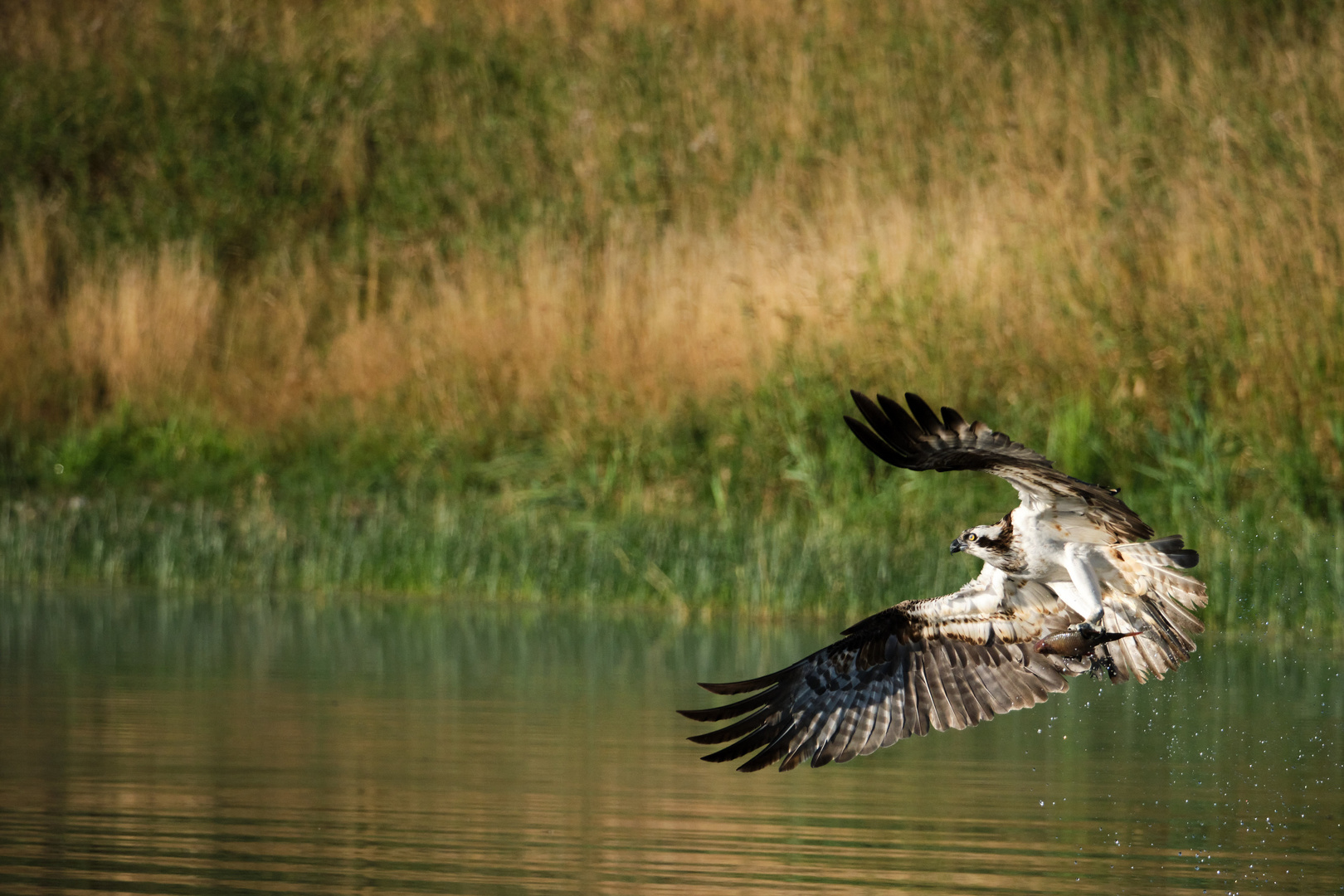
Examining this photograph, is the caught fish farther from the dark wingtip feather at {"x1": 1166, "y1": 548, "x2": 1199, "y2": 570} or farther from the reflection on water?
the reflection on water

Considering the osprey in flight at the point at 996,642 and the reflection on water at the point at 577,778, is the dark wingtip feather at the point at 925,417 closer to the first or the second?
the osprey in flight at the point at 996,642

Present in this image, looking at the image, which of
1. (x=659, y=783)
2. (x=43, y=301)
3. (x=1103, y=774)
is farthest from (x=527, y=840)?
(x=43, y=301)

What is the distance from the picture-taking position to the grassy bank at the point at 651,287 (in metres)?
11.4

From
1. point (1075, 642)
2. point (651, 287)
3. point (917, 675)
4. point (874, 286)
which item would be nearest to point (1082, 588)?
point (1075, 642)

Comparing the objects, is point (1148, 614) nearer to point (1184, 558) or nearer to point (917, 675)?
point (1184, 558)

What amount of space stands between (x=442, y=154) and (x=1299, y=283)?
839cm

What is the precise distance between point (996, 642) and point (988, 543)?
0.37m

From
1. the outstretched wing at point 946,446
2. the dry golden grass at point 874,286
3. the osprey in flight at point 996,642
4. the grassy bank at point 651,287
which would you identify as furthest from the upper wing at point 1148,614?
the dry golden grass at point 874,286

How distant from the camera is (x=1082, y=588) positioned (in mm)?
6121

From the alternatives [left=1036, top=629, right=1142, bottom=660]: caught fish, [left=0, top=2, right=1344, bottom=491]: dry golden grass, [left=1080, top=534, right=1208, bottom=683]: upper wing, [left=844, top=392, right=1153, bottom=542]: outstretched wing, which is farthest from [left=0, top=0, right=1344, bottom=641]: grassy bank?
[left=844, top=392, right=1153, bottom=542]: outstretched wing

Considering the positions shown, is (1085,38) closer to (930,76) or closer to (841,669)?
(930,76)

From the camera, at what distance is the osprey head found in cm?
609

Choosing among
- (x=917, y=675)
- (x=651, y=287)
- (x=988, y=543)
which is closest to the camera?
(x=988, y=543)

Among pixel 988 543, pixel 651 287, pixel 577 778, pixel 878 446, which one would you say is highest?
pixel 651 287
